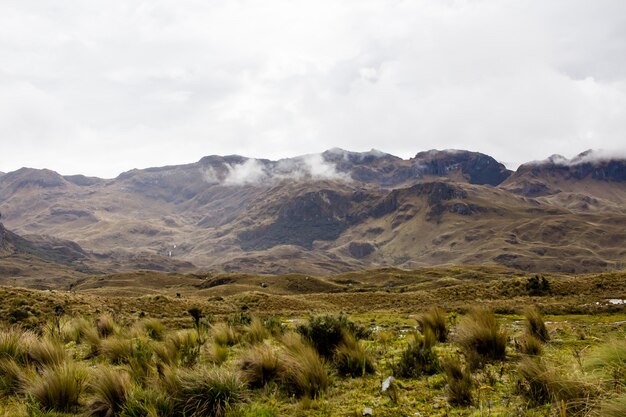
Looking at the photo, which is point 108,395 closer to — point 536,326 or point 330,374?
point 330,374

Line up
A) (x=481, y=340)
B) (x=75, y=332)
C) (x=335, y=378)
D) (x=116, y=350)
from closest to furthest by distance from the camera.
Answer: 1. (x=335, y=378)
2. (x=481, y=340)
3. (x=116, y=350)
4. (x=75, y=332)

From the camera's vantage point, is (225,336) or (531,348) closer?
(531,348)

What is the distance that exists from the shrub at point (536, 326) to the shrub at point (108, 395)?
26.3 ft

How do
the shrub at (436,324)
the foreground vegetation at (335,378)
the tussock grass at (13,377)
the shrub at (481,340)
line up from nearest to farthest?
the foreground vegetation at (335,378) → the tussock grass at (13,377) → the shrub at (481,340) → the shrub at (436,324)

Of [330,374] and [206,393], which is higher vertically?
[206,393]

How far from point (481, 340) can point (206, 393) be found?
16.9 ft

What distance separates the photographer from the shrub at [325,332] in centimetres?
888

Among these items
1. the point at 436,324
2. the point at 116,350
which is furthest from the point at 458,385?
the point at 116,350

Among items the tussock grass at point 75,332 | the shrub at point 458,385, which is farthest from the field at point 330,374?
the tussock grass at point 75,332

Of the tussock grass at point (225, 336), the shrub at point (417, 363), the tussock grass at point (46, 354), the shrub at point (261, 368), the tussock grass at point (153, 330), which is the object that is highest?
the tussock grass at point (46, 354)

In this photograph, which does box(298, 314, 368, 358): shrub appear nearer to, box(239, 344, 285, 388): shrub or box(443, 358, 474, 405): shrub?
box(239, 344, 285, 388): shrub

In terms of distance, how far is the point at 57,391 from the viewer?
22.7 ft

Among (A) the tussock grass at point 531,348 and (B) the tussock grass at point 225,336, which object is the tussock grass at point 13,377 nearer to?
(B) the tussock grass at point 225,336

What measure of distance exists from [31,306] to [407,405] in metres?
24.6
